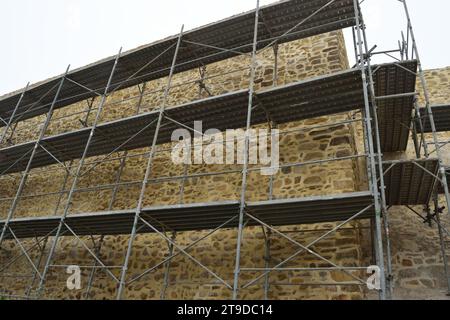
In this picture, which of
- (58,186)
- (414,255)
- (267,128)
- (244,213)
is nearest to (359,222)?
(414,255)

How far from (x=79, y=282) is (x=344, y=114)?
241 inches

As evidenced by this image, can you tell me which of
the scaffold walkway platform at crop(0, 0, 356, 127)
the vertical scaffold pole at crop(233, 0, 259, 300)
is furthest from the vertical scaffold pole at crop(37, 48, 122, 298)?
the vertical scaffold pole at crop(233, 0, 259, 300)

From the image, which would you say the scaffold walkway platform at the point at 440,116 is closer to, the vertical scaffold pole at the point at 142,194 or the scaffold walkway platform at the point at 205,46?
the scaffold walkway platform at the point at 205,46

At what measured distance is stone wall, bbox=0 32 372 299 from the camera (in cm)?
561

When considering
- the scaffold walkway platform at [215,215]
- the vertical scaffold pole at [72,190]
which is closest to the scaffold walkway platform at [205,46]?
the vertical scaffold pole at [72,190]

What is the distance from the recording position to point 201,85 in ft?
25.8

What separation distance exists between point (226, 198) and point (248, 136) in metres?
1.86

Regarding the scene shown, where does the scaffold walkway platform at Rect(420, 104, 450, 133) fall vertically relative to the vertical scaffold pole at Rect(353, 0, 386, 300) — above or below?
above

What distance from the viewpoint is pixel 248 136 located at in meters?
5.38

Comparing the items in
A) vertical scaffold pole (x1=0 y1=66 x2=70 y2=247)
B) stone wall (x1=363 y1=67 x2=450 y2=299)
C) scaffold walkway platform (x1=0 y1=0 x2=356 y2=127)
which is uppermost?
scaffold walkway platform (x1=0 y1=0 x2=356 y2=127)

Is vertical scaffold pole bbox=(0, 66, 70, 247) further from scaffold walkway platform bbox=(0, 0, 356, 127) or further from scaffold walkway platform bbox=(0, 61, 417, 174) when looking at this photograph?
scaffold walkway platform bbox=(0, 0, 356, 127)

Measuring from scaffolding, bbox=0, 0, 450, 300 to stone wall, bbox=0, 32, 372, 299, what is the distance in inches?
6.3

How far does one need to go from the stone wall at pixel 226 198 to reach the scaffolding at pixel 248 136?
0.16 m

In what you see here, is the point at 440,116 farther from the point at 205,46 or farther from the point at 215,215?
the point at 205,46
